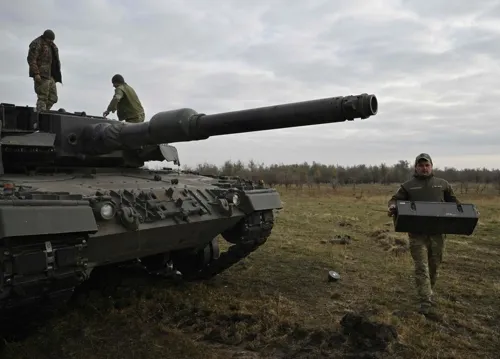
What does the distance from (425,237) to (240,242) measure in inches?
102

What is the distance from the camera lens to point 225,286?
7.71 meters

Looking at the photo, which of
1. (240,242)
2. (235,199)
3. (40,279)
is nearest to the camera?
(40,279)

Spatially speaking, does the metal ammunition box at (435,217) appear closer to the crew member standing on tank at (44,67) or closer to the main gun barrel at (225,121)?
the main gun barrel at (225,121)

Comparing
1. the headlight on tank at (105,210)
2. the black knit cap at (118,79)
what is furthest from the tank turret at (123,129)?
the black knit cap at (118,79)

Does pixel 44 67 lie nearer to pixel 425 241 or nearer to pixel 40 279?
pixel 40 279

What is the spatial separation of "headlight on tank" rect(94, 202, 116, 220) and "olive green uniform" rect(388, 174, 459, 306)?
334 cm

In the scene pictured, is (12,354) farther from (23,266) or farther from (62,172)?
(62,172)

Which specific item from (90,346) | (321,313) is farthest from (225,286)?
(90,346)

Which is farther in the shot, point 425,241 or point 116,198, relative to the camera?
point 425,241

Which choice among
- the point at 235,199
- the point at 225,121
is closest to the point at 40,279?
the point at 225,121

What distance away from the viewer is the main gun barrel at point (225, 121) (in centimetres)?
452

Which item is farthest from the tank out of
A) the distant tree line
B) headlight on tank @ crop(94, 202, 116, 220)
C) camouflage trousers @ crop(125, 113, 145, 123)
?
the distant tree line

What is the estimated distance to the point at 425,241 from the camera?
20.7 feet

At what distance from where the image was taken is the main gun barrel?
4516 millimetres
